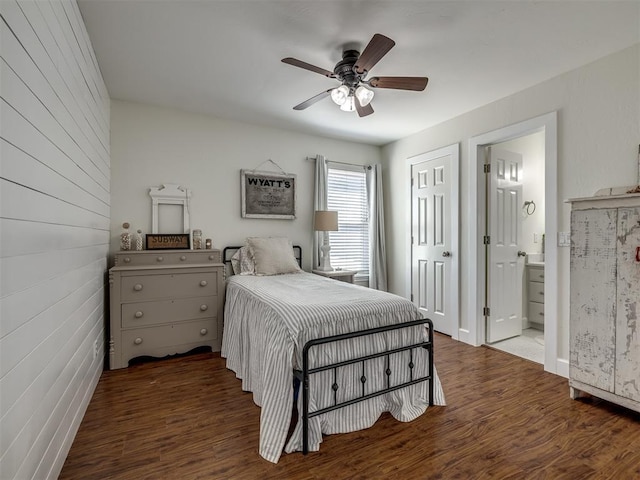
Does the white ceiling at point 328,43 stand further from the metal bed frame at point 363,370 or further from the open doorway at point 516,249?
the metal bed frame at point 363,370

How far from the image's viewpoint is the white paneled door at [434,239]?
3.76 m

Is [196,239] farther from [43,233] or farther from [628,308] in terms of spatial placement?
[628,308]

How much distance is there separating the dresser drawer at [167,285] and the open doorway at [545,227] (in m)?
2.82

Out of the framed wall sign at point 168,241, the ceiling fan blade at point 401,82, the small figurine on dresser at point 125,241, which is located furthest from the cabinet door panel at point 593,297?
the small figurine on dresser at point 125,241

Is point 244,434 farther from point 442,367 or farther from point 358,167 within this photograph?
point 358,167

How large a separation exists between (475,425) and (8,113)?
8.94ft

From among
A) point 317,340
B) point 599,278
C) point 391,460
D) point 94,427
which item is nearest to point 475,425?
point 391,460

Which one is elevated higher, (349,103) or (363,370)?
(349,103)

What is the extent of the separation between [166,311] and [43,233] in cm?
188

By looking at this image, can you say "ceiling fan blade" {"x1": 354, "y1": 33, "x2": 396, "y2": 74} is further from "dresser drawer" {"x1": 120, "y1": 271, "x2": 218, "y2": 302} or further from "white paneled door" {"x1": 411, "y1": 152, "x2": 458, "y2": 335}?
"dresser drawer" {"x1": 120, "y1": 271, "x2": 218, "y2": 302}

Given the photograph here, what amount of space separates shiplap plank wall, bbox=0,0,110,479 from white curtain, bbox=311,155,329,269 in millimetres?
2535

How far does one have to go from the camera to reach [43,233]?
1314mm

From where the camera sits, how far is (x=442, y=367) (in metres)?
2.89

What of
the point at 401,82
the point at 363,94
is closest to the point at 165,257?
the point at 363,94
